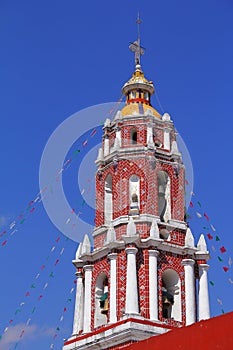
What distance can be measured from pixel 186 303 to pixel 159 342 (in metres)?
8.93

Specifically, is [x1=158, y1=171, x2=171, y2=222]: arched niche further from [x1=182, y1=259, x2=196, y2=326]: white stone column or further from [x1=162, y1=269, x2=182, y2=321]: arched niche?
[x1=162, y1=269, x2=182, y2=321]: arched niche

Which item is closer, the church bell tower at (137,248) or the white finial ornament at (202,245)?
the church bell tower at (137,248)

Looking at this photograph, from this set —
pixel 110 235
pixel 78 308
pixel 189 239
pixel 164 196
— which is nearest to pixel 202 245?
pixel 189 239

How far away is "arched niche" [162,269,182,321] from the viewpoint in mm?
31625

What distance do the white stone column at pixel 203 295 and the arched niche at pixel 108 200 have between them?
4.64m

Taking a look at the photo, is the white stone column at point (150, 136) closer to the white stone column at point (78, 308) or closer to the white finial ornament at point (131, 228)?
the white finial ornament at point (131, 228)

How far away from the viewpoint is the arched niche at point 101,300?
105ft

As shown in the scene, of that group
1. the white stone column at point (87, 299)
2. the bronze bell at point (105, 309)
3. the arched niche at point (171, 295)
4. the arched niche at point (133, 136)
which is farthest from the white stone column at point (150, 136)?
the bronze bell at point (105, 309)

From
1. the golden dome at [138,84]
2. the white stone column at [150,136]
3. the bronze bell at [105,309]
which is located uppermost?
the golden dome at [138,84]

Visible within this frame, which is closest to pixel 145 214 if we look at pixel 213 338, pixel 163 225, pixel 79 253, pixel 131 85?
pixel 163 225

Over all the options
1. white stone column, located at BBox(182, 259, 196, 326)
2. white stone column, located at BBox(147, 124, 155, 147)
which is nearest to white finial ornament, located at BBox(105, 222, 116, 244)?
white stone column, located at BBox(182, 259, 196, 326)

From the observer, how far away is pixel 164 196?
3441cm

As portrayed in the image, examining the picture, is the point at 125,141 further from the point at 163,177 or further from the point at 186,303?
the point at 186,303

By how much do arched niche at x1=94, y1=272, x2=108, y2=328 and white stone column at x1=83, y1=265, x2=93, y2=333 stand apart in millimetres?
298
